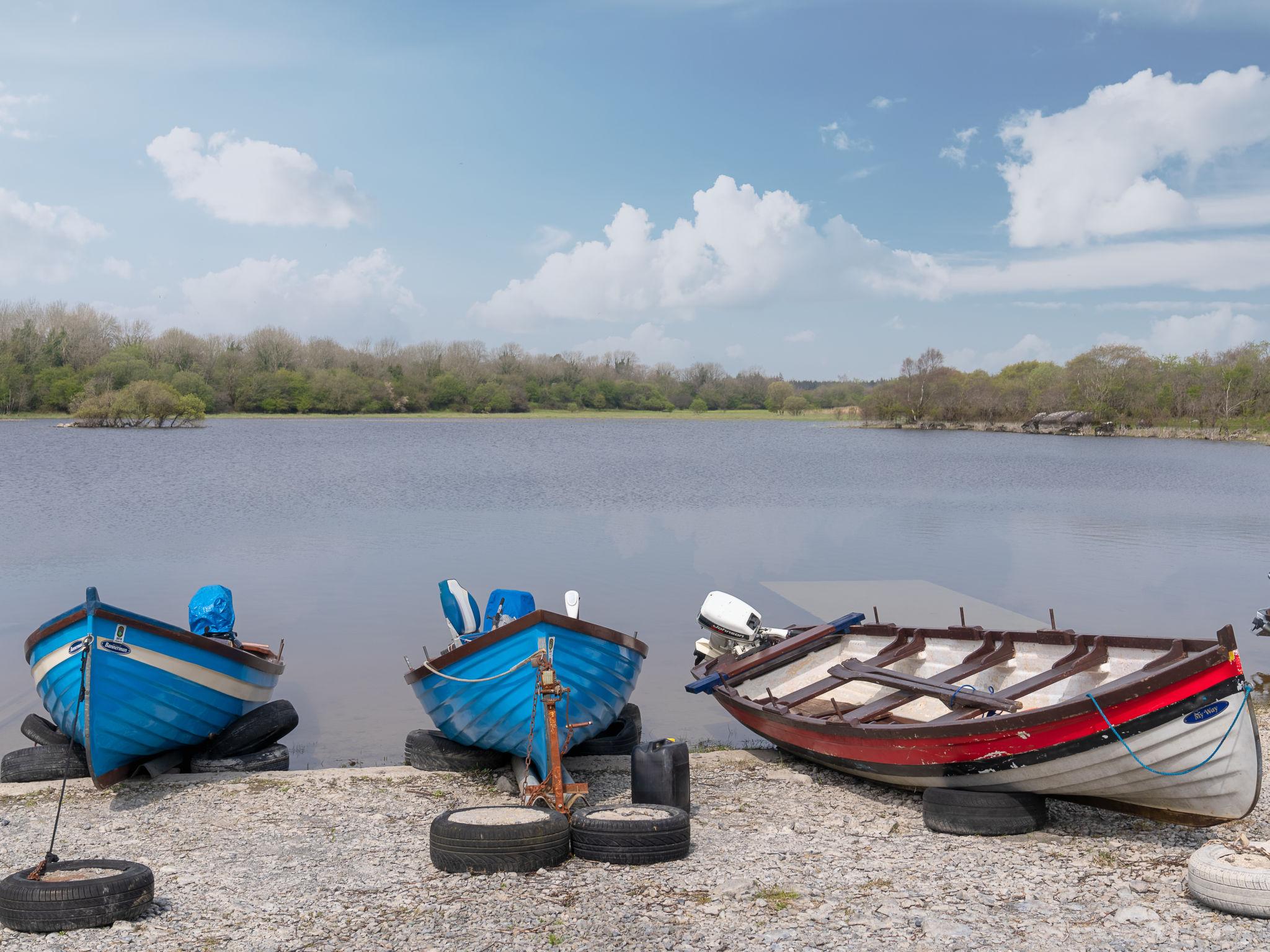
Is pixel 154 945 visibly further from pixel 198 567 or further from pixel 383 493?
pixel 383 493

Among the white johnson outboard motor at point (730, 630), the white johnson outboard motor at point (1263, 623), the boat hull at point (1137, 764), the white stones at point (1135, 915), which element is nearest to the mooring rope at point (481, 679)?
the boat hull at point (1137, 764)

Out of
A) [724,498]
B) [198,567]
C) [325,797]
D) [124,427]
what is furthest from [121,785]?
[124,427]

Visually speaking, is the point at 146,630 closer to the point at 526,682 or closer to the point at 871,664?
the point at 526,682

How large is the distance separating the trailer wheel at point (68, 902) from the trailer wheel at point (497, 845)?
1691mm

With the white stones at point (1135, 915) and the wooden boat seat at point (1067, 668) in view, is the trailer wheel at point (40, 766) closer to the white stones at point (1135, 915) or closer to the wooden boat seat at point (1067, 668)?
the wooden boat seat at point (1067, 668)

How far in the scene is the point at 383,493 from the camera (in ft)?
115

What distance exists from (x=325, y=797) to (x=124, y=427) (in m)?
84.0

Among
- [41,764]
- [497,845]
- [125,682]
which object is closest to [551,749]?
[497,845]

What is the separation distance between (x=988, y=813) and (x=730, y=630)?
4068 mm

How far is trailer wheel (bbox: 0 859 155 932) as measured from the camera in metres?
5.65

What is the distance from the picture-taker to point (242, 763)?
9.32 meters

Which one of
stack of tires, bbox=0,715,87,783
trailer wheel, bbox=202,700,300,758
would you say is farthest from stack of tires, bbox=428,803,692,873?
stack of tires, bbox=0,715,87,783

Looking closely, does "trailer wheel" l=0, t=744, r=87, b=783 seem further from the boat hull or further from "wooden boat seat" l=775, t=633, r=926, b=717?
the boat hull

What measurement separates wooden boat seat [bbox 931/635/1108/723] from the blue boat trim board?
2.58 m
